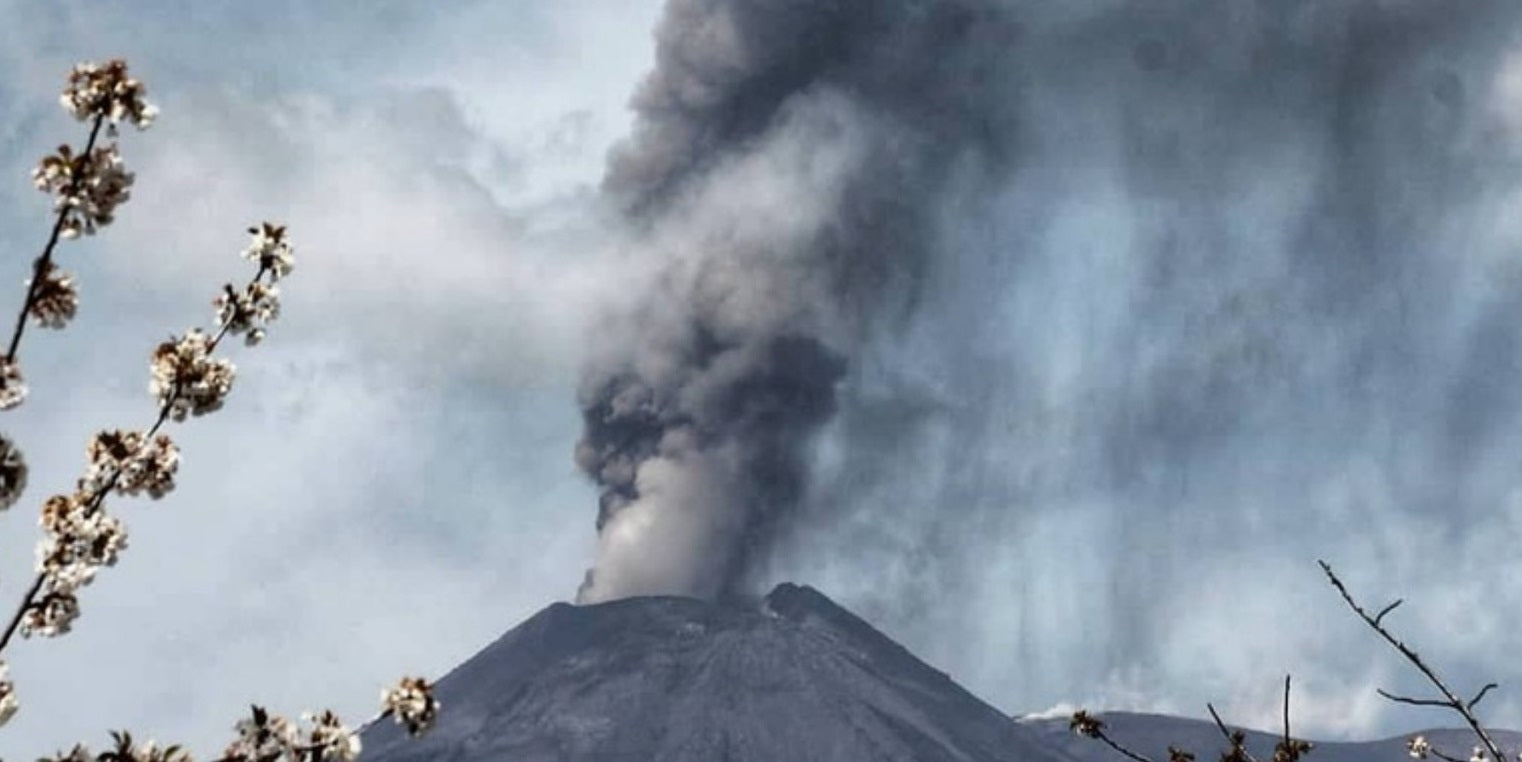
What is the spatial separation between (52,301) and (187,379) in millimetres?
831

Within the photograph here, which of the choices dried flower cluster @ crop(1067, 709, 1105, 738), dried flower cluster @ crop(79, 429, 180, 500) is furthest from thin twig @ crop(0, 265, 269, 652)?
dried flower cluster @ crop(1067, 709, 1105, 738)

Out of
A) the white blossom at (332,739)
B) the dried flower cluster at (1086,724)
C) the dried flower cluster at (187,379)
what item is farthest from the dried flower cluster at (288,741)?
the dried flower cluster at (1086,724)

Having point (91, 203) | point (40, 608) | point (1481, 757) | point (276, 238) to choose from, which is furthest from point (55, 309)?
point (1481, 757)

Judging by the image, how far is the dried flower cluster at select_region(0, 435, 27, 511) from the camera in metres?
3.99

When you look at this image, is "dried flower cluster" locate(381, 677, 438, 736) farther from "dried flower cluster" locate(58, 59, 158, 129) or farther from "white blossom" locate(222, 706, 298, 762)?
"dried flower cluster" locate(58, 59, 158, 129)

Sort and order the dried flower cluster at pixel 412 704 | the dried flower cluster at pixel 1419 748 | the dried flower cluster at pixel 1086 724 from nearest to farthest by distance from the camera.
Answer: the dried flower cluster at pixel 412 704, the dried flower cluster at pixel 1419 748, the dried flower cluster at pixel 1086 724

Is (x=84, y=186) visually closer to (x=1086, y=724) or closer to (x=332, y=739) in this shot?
(x=332, y=739)

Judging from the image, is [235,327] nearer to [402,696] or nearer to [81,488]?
[81,488]

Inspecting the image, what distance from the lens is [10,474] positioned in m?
4.01

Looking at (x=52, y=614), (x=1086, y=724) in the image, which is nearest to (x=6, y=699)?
(x=52, y=614)

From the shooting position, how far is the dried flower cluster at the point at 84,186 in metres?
4.48

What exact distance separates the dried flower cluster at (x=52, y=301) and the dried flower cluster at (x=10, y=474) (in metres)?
0.60

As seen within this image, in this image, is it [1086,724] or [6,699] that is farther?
[1086,724]

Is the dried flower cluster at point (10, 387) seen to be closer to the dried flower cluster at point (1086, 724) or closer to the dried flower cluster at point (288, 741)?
the dried flower cluster at point (288, 741)
